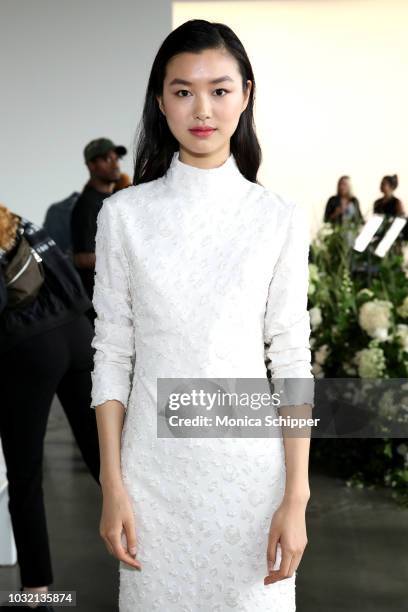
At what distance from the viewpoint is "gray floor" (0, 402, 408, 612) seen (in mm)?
3047

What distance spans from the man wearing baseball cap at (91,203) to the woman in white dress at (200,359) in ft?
11.1

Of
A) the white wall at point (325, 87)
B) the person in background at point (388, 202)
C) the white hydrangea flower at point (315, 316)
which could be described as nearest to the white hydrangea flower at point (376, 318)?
the white hydrangea flower at point (315, 316)

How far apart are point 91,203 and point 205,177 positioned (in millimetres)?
3509

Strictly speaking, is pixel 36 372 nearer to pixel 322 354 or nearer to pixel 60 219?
pixel 322 354

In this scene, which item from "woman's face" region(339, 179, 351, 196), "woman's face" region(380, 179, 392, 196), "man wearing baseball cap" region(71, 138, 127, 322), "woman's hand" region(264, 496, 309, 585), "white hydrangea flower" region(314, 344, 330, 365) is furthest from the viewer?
"woman's face" region(339, 179, 351, 196)

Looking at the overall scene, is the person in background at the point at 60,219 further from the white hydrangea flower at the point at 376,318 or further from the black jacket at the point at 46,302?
the black jacket at the point at 46,302

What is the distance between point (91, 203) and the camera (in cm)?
487

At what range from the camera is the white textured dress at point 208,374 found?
53.7 inches

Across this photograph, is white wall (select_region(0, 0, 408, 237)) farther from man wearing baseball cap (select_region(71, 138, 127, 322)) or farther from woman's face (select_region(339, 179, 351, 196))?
man wearing baseball cap (select_region(71, 138, 127, 322))

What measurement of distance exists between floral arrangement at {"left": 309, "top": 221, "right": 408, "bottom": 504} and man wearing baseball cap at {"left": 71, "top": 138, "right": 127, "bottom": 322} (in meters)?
1.12

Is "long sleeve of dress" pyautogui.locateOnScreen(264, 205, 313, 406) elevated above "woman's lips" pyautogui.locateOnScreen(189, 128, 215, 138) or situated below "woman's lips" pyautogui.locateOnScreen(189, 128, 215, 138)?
below

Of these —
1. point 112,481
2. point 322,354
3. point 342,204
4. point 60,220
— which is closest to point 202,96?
point 112,481

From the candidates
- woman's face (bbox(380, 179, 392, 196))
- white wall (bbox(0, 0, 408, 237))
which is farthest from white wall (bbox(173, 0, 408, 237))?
woman's face (bbox(380, 179, 392, 196))

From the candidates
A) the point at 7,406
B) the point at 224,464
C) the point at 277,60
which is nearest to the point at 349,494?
the point at 7,406
